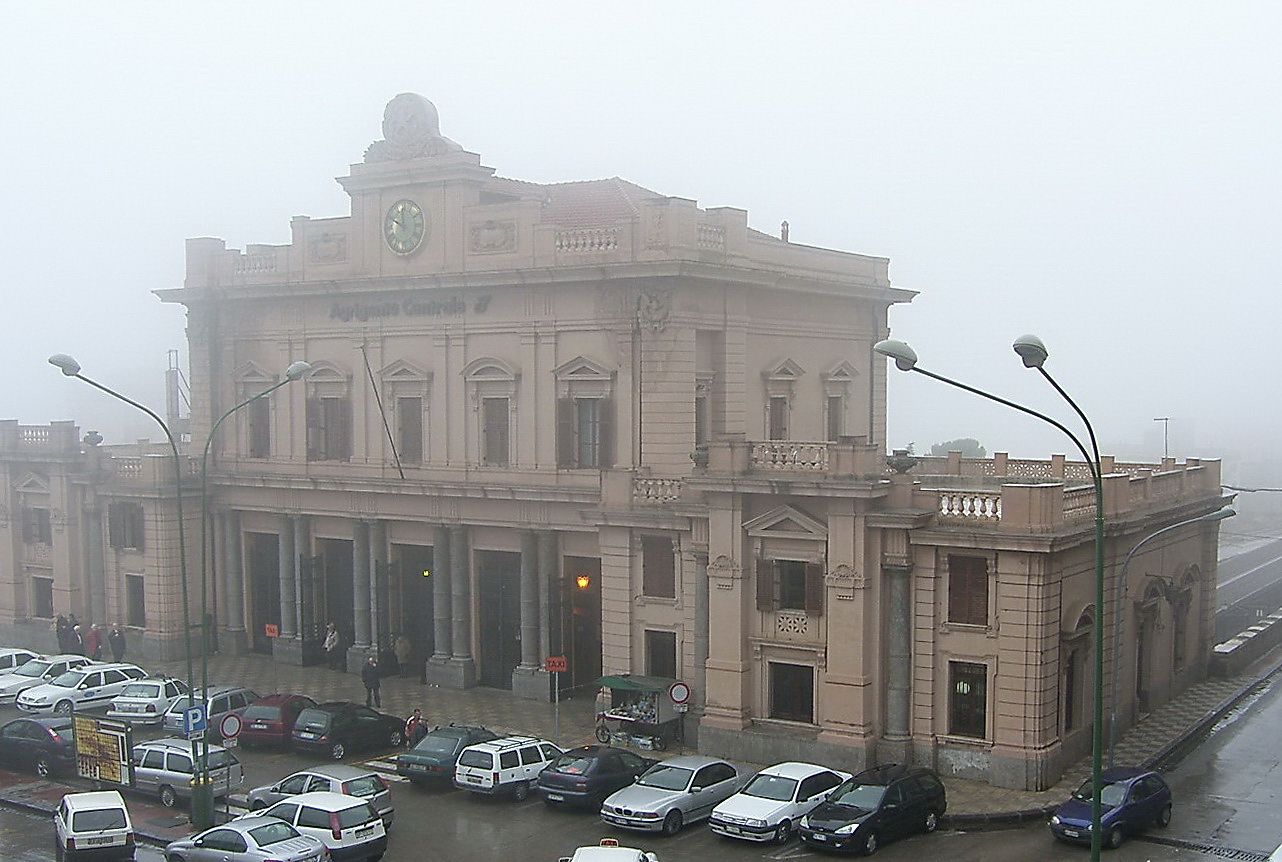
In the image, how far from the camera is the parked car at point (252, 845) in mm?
26359

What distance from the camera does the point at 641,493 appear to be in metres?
Answer: 40.8

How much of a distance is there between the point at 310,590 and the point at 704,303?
60.8 feet

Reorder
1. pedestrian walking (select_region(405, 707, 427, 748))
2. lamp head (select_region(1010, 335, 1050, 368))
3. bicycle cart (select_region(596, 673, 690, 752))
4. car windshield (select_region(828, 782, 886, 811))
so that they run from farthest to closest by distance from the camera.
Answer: bicycle cart (select_region(596, 673, 690, 752)), pedestrian walking (select_region(405, 707, 427, 748)), car windshield (select_region(828, 782, 886, 811)), lamp head (select_region(1010, 335, 1050, 368))

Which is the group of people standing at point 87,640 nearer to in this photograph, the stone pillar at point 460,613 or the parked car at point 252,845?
the stone pillar at point 460,613

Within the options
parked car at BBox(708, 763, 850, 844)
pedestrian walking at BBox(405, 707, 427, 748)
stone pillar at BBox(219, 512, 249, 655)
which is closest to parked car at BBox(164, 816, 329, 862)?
parked car at BBox(708, 763, 850, 844)

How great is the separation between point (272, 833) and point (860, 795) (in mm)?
12292

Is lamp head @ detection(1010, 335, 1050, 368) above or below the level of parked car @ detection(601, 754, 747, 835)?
above

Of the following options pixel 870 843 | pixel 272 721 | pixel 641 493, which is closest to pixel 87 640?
pixel 272 721

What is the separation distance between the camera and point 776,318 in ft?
150

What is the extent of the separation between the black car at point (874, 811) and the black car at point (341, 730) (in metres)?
13.7

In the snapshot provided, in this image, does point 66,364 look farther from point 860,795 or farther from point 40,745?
point 860,795

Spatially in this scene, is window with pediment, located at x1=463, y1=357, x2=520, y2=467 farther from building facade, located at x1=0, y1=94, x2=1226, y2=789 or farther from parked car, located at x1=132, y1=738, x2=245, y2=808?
parked car, located at x1=132, y1=738, x2=245, y2=808

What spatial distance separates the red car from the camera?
3838cm

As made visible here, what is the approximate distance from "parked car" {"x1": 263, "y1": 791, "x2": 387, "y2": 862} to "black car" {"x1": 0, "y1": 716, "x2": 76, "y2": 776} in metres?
9.80
